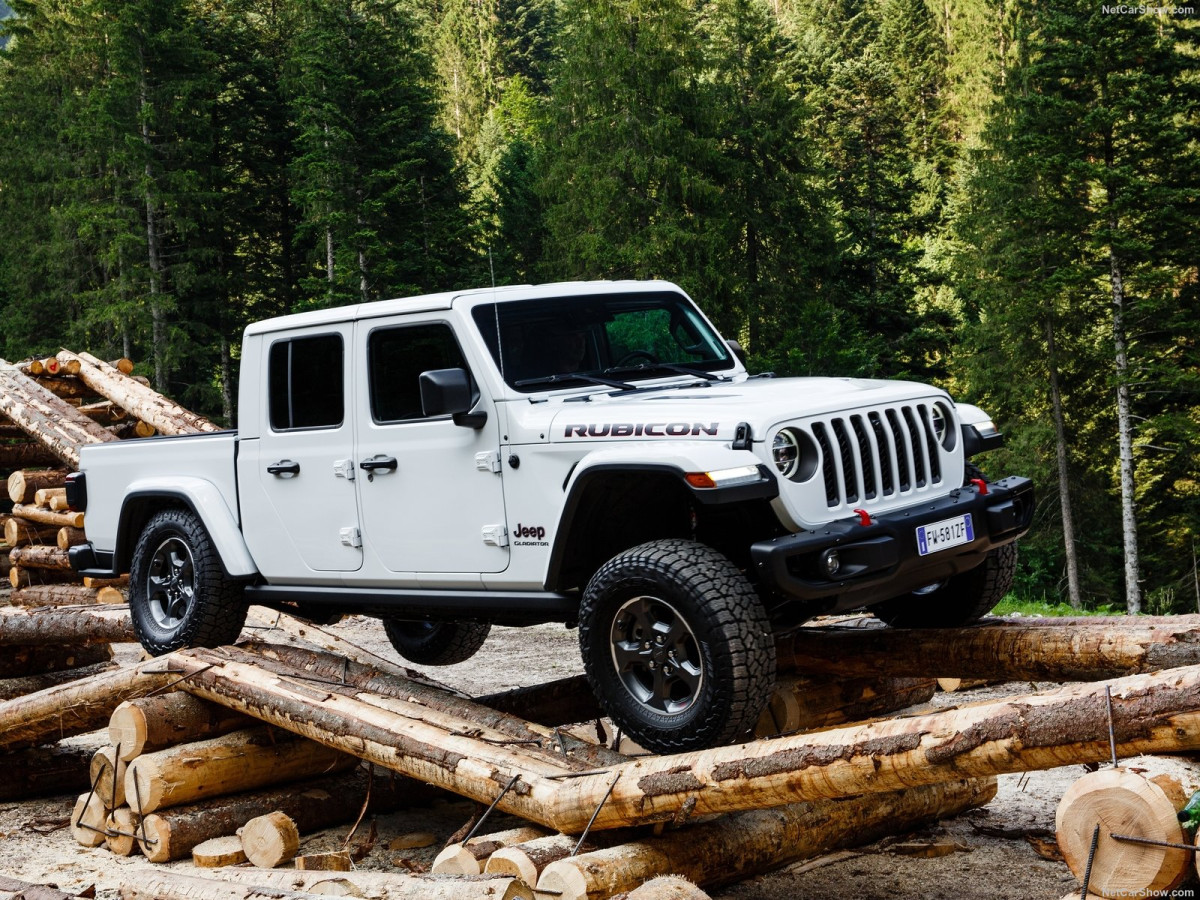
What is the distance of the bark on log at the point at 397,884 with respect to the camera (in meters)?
4.65

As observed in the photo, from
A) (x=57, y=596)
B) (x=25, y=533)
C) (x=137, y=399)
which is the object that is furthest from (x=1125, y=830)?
(x=25, y=533)

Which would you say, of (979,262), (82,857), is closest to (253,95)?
(979,262)

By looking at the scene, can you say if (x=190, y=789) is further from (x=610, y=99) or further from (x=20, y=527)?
(x=610, y=99)

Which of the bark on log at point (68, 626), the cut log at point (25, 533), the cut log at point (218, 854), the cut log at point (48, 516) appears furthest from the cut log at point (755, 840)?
the cut log at point (25, 533)

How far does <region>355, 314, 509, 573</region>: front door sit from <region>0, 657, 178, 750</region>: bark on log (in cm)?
181

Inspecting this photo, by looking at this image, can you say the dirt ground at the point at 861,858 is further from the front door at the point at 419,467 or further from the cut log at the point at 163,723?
the front door at the point at 419,467

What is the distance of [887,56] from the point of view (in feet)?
197

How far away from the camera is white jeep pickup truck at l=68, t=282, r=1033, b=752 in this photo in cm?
526

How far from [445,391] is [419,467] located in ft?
2.26

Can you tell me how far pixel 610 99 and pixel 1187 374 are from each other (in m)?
18.2

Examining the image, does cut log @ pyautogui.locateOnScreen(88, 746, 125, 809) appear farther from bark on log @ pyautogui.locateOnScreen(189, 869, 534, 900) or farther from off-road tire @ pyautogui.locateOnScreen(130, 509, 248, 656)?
bark on log @ pyautogui.locateOnScreen(189, 869, 534, 900)

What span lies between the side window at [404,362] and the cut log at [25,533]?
10.5m

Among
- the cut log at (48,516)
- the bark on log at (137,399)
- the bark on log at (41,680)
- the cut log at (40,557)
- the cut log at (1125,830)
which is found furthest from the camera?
the cut log at (40,557)

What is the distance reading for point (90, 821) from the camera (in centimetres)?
715
